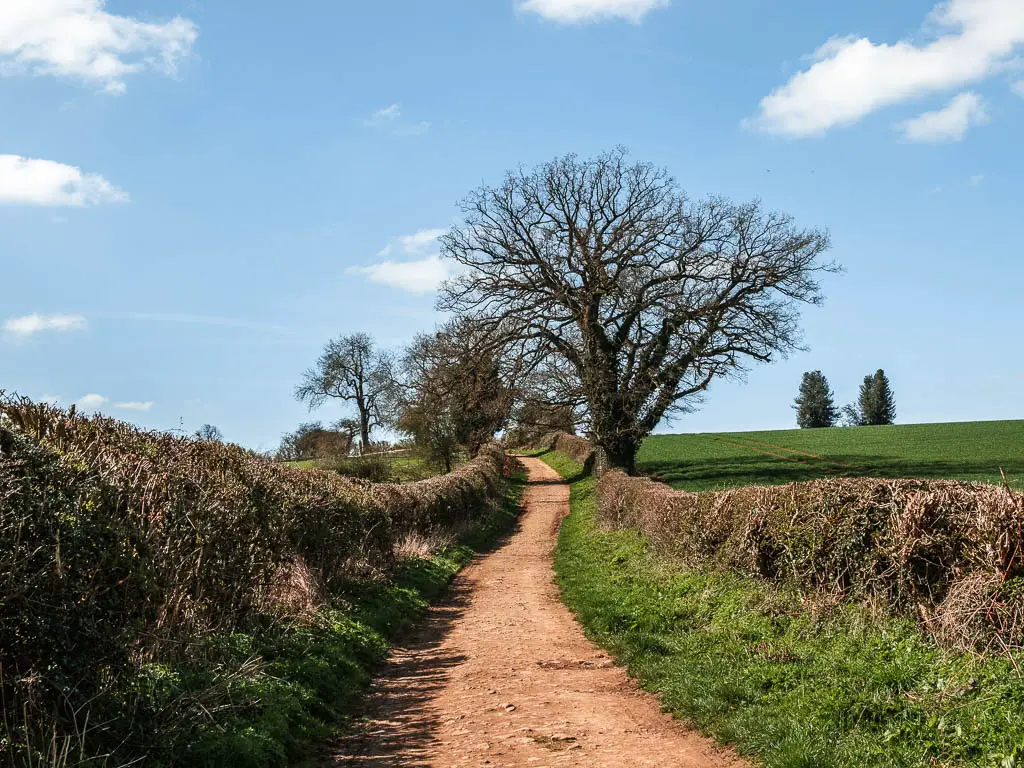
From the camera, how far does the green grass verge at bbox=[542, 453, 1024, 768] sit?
5.55 metres

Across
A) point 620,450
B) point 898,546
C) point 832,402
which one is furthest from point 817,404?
point 898,546

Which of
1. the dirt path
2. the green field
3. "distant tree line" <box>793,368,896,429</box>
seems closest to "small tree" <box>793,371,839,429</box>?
"distant tree line" <box>793,368,896,429</box>

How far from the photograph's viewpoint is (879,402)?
96.3 meters

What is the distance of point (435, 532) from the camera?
20.0m

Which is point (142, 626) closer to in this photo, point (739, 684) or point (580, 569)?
point (739, 684)

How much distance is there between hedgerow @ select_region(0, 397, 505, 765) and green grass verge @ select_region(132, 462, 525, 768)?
0.08ft

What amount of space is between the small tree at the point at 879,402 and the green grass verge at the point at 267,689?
96.2m

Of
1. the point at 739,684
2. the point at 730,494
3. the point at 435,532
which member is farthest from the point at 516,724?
the point at 435,532

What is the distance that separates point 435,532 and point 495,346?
14135 millimetres

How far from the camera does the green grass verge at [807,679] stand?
5.55 meters

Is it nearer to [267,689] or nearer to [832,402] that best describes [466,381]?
[267,689]

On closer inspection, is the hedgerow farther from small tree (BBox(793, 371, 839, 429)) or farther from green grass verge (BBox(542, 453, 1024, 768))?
small tree (BBox(793, 371, 839, 429))

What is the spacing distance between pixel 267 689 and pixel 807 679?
471 centimetres

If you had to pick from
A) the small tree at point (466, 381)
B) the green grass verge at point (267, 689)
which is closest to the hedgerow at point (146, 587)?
the green grass verge at point (267, 689)
